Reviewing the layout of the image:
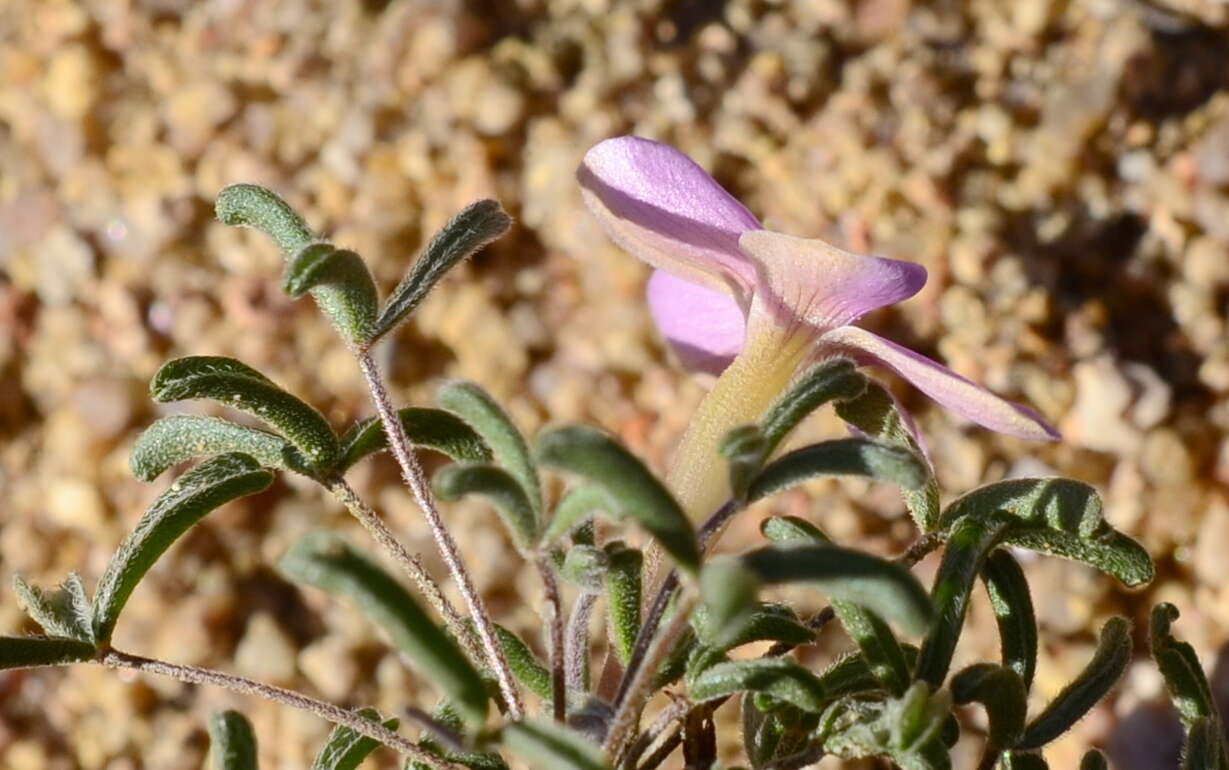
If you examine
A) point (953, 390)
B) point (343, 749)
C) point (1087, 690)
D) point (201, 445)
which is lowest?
point (343, 749)

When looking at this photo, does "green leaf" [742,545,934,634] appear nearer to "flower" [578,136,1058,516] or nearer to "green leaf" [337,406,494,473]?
"flower" [578,136,1058,516]

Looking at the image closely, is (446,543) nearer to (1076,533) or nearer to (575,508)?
(575,508)

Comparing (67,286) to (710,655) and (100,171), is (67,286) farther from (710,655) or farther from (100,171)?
(710,655)

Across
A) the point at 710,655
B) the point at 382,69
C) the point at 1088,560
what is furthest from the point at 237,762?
the point at 382,69

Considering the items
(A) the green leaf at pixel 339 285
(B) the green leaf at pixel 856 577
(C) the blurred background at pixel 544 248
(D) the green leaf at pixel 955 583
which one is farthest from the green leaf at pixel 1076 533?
(C) the blurred background at pixel 544 248

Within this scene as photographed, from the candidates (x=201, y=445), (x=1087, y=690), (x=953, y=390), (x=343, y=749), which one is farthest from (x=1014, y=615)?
(x=201, y=445)

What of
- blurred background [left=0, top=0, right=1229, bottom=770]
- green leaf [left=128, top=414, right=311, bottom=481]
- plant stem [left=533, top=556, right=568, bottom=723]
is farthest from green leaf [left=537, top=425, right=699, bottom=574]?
blurred background [left=0, top=0, right=1229, bottom=770]

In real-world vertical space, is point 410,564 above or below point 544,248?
below
